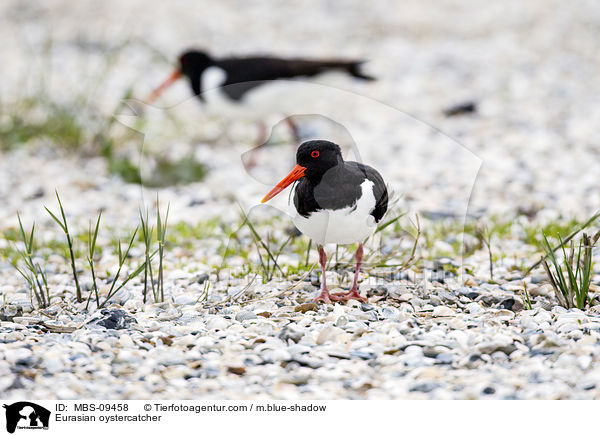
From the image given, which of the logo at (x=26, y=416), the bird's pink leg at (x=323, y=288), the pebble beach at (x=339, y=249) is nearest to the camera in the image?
the logo at (x=26, y=416)

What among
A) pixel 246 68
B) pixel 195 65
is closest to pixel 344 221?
pixel 246 68

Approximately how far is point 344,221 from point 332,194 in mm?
126

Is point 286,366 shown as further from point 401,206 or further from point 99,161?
point 99,161

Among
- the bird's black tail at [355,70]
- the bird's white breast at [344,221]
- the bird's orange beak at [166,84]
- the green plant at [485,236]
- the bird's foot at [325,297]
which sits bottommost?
the bird's foot at [325,297]

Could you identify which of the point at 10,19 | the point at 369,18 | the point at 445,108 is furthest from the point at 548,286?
the point at 10,19

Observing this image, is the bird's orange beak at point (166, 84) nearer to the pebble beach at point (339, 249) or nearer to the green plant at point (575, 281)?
the pebble beach at point (339, 249)

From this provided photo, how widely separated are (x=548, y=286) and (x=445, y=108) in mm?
4174

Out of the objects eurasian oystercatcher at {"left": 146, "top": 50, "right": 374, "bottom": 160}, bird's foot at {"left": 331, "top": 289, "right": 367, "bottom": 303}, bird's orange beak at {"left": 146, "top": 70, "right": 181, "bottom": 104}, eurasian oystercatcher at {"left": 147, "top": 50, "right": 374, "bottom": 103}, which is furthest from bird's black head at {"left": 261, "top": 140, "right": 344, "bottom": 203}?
bird's orange beak at {"left": 146, "top": 70, "right": 181, "bottom": 104}

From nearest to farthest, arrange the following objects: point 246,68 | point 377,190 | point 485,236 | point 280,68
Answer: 1. point 377,190
2. point 485,236
3. point 280,68
4. point 246,68

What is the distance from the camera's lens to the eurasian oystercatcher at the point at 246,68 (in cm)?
633

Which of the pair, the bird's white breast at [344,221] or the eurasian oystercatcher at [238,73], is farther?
the eurasian oystercatcher at [238,73]

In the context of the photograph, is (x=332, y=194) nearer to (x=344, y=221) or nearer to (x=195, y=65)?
(x=344, y=221)

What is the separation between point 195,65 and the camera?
696cm

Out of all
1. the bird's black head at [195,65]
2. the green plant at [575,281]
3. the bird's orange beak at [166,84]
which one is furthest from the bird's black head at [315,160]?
the bird's orange beak at [166,84]
